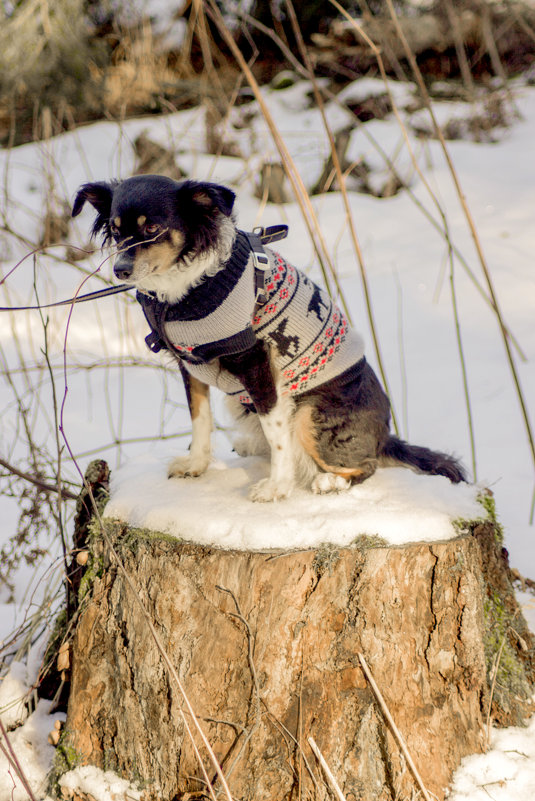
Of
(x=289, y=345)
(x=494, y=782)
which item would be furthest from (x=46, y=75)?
(x=494, y=782)

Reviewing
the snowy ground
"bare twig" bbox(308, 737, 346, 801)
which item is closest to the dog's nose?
the snowy ground

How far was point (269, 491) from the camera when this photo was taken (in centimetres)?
218

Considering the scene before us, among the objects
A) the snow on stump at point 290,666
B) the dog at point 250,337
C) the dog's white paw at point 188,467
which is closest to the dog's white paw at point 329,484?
the dog at point 250,337

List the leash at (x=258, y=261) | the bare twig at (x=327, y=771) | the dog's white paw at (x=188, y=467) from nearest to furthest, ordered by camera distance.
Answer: the bare twig at (x=327, y=771), the leash at (x=258, y=261), the dog's white paw at (x=188, y=467)

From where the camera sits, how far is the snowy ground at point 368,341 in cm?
210

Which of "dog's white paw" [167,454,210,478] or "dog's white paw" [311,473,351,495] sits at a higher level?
"dog's white paw" [167,454,210,478]

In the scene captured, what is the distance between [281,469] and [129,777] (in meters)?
1.07

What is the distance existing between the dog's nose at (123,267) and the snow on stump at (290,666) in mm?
768

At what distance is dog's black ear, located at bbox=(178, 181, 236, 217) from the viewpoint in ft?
6.80

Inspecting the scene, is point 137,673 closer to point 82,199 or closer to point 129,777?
point 129,777

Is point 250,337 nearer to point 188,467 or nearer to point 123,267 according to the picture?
point 123,267

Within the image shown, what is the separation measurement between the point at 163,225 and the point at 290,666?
4.59 ft

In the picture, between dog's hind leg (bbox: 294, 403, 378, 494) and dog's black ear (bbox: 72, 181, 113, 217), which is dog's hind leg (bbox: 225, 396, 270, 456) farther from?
dog's black ear (bbox: 72, 181, 113, 217)

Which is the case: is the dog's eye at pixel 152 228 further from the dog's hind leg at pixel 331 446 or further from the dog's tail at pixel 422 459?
the dog's tail at pixel 422 459
